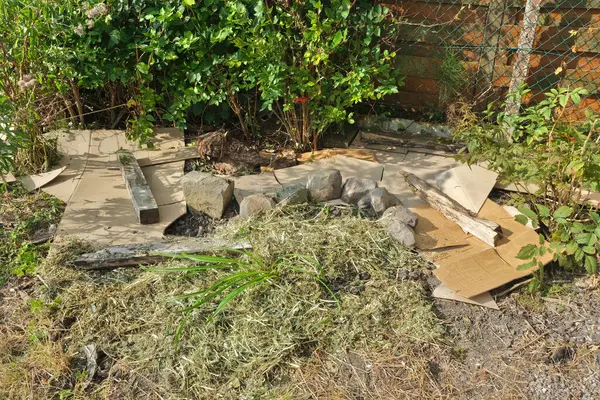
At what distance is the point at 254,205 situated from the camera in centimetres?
385

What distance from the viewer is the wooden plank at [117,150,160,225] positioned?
12.8 ft

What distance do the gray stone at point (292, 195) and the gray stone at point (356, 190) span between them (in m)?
0.27

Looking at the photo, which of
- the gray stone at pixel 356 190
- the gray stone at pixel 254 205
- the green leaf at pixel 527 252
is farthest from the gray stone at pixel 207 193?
the green leaf at pixel 527 252

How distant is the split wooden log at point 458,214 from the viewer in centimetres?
369

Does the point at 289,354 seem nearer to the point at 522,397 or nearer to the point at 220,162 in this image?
the point at 522,397

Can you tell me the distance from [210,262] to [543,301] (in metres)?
1.82

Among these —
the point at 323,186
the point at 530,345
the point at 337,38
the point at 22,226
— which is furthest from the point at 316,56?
the point at 530,345

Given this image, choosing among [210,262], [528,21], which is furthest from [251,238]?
[528,21]

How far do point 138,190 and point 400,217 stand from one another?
5.68 feet

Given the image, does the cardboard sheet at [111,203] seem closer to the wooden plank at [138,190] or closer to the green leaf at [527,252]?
the wooden plank at [138,190]

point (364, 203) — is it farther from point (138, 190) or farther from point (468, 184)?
point (138, 190)

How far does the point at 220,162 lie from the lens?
15.1 feet

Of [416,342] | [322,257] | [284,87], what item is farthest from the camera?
[284,87]

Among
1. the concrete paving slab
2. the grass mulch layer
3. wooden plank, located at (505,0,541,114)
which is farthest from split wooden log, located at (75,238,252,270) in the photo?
wooden plank, located at (505,0,541,114)
